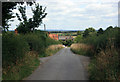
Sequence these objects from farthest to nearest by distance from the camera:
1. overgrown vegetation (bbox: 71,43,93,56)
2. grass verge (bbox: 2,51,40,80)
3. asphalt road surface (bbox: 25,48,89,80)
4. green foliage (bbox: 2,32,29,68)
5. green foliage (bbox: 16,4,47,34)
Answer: green foliage (bbox: 16,4,47,34)
overgrown vegetation (bbox: 71,43,93,56)
asphalt road surface (bbox: 25,48,89,80)
green foliage (bbox: 2,32,29,68)
grass verge (bbox: 2,51,40,80)

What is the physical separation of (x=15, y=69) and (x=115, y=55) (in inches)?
204

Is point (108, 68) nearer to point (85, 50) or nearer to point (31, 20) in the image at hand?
point (85, 50)

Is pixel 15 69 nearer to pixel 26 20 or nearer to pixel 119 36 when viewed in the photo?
pixel 119 36

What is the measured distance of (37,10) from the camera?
37156 millimetres

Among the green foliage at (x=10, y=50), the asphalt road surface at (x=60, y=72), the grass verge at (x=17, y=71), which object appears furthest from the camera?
the asphalt road surface at (x=60, y=72)

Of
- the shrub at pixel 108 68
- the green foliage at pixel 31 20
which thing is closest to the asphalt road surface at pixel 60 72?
the shrub at pixel 108 68

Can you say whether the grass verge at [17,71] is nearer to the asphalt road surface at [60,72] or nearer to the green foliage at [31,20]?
the asphalt road surface at [60,72]

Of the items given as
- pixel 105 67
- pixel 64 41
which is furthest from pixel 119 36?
pixel 64 41

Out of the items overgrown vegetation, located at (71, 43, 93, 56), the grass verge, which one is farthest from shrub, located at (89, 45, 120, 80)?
overgrown vegetation, located at (71, 43, 93, 56)

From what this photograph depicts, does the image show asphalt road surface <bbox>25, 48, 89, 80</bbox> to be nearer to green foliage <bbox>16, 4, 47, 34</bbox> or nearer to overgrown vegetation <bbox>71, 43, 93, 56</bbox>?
overgrown vegetation <bbox>71, 43, 93, 56</bbox>

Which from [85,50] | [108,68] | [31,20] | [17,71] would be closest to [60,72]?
[17,71]

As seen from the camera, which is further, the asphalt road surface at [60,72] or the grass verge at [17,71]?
the asphalt road surface at [60,72]

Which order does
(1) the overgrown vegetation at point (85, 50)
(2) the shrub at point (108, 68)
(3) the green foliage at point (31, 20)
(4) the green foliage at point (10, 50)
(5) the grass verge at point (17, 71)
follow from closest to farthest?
(2) the shrub at point (108, 68) → (5) the grass verge at point (17, 71) → (4) the green foliage at point (10, 50) → (1) the overgrown vegetation at point (85, 50) → (3) the green foliage at point (31, 20)

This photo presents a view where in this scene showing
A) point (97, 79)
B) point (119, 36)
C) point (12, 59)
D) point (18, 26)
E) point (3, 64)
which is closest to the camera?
point (97, 79)
